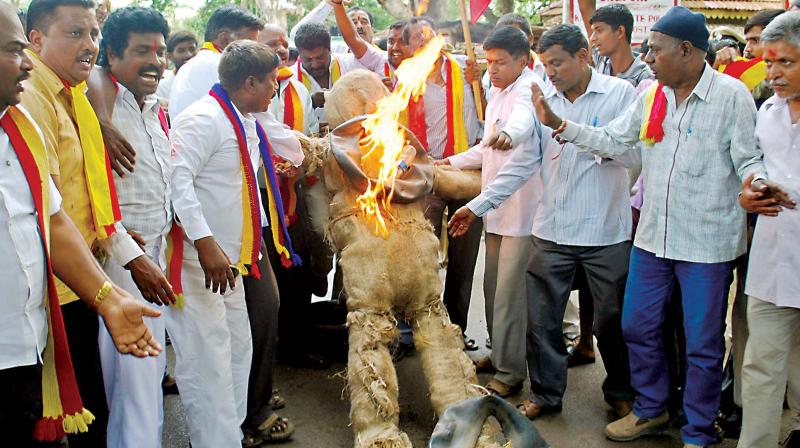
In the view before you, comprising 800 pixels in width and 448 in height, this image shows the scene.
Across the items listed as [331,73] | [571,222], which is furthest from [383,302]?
[331,73]

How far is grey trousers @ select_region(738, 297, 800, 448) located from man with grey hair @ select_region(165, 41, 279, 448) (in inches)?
101

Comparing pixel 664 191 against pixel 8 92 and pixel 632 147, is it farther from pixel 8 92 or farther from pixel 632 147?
pixel 8 92

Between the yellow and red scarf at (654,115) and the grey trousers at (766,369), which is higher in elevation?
the yellow and red scarf at (654,115)

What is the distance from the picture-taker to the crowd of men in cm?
245

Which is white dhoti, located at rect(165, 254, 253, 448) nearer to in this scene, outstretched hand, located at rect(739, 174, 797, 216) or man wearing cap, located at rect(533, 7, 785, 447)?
man wearing cap, located at rect(533, 7, 785, 447)

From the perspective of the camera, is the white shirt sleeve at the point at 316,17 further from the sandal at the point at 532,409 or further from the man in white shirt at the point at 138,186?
the sandal at the point at 532,409

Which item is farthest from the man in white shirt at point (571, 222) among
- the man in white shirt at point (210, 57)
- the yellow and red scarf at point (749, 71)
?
the man in white shirt at point (210, 57)

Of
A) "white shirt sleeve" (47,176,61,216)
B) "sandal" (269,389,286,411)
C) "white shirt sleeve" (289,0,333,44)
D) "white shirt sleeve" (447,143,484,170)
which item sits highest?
"white shirt sleeve" (289,0,333,44)

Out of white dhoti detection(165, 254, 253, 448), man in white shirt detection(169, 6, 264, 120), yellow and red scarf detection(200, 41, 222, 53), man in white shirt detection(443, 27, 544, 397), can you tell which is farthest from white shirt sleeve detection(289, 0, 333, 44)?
white dhoti detection(165, 254, 253, 448)

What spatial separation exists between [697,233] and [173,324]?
2743mm

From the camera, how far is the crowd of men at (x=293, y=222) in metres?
2.45

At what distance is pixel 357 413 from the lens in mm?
3861

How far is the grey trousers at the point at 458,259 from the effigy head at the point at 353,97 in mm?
969

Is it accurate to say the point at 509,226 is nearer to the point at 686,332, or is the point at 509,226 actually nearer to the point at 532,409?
the point at 532,409
